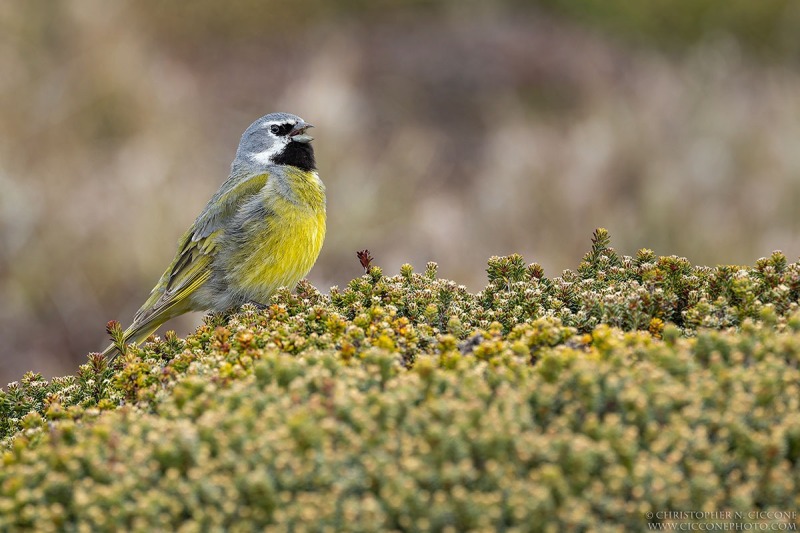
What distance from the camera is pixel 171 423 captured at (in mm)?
3189

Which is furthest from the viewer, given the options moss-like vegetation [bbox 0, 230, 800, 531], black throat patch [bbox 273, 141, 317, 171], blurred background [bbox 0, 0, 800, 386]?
blurred background [bbox 0, 0, 800, 386]

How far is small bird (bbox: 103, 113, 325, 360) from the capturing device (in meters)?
6.30

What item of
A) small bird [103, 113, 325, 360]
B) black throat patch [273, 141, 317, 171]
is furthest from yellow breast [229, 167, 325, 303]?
black throat patch [273, 141, 317, 171]

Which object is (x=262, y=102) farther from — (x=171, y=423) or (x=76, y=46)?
(x=171, y=423)

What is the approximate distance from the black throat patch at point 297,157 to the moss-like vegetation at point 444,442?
311 cm

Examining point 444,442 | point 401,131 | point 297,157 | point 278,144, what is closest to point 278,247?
point 297,157

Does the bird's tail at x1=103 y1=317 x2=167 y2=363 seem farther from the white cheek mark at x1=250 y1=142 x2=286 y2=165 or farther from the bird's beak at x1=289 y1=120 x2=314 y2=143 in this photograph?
the bird's beak at x1=289 y1=120 x2=314 y2=143

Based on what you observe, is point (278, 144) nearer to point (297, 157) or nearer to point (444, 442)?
point (297, 157)

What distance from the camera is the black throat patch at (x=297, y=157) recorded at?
6820 millimetres

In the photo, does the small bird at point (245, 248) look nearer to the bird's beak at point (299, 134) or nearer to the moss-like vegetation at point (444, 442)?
the bird's beak at point (299, 134)

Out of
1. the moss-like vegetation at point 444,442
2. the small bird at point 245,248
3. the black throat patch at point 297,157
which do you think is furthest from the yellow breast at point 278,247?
the moss-like vegetation at point 444,442

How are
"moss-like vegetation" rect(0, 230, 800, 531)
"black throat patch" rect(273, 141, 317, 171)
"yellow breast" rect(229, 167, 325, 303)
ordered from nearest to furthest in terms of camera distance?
"moss-like vegetation" rect(0, 230, 800, 531)
"yellow breast" rect(229, 167, 325, 303)
"black throat patch" rect(273, 141, 317, 171)

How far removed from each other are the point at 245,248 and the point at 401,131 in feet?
26.1

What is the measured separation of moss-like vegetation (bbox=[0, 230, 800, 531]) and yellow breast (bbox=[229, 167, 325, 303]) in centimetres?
244
